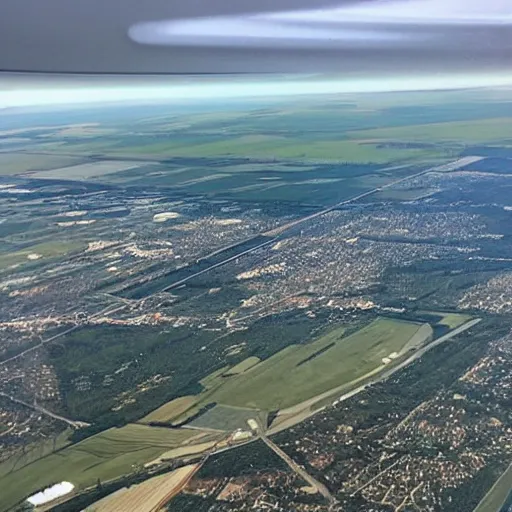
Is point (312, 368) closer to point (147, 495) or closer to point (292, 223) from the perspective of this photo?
point (147, 495)

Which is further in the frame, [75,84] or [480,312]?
[480,312]

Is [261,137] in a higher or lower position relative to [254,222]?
higher

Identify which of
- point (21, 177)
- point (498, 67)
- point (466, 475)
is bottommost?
point (466, 475)

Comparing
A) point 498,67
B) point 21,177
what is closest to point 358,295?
point 498,67

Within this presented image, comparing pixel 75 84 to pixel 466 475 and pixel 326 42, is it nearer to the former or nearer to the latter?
pixel 326 42

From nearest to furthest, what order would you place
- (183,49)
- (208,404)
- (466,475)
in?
(183,49) → (466,475) → (208,404)

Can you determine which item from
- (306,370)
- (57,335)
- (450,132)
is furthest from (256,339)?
(450,132)

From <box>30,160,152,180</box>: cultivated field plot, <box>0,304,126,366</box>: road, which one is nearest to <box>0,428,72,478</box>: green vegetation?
<box>0,304,126,366</box>: road
